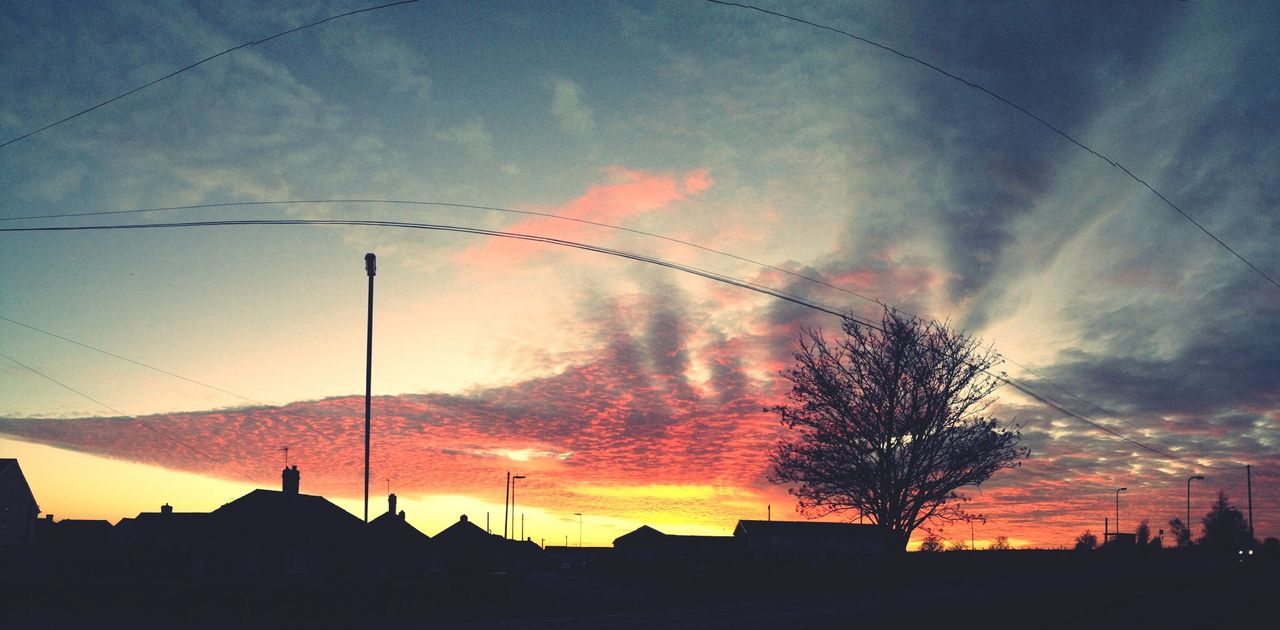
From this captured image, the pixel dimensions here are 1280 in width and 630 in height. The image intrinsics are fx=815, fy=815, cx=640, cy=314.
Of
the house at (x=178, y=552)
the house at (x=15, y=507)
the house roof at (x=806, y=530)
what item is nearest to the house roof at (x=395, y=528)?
the house at (x=178, y=552)

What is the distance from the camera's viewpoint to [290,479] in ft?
216

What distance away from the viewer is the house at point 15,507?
8394 centimetres

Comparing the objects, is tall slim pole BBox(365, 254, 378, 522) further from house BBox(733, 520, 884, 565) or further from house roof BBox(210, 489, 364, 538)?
house BBox(733, 520, 884, 565)

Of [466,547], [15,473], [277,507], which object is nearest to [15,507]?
[15,473]

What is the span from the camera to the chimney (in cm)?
6538

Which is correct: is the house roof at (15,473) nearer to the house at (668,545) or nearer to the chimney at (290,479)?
the chimney at (290,479)

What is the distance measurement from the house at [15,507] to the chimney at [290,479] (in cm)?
3934

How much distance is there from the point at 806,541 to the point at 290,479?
85.2 m

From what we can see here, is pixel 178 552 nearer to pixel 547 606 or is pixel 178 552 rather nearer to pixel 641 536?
pixel 547 606

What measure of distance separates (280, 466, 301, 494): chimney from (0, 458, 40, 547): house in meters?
39.3

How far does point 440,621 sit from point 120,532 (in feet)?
262

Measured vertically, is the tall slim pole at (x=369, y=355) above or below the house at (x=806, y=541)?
above

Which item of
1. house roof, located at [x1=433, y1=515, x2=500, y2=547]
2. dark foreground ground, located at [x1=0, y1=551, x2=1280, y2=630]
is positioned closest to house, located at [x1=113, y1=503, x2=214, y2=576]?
dark foreground ground, located at [x1=0, y1=551, x2=1280, y2=630]

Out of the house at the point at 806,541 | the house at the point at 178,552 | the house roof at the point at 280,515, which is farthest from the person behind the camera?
the house at the point at 806,541
